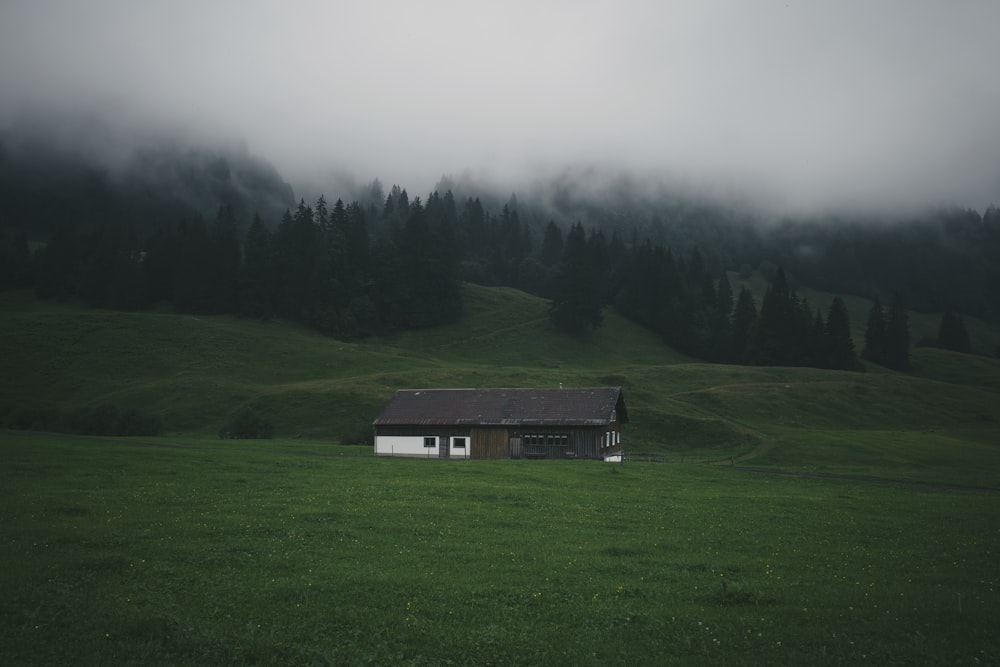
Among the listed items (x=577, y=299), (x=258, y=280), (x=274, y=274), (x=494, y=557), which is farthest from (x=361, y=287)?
(x=494, y=557)

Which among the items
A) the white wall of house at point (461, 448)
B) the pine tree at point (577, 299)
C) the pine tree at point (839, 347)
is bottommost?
the white wall of house at point (461, 448)

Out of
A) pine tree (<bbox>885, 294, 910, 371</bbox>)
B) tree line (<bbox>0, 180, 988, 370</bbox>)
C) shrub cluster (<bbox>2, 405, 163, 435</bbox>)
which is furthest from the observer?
Answer: pine tree (<bbox>885, 294, 910, 371</bbox>)

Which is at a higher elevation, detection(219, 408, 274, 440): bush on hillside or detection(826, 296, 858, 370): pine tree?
detection(826, 296, 858, 370): pine tree

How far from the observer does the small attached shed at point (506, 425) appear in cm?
5644

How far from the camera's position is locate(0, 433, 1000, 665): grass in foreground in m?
12.3

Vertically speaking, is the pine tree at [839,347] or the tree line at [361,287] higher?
the tree line at [361,287]

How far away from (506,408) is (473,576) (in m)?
42.7

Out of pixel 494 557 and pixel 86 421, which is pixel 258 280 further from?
pixel 494 557

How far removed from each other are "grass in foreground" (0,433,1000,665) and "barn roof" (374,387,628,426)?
2549cm

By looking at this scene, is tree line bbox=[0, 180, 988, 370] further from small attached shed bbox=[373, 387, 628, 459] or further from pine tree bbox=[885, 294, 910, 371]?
small attached shed bbox=[373, 387, 628, 459]

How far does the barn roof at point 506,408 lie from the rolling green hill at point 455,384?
21.2 ft

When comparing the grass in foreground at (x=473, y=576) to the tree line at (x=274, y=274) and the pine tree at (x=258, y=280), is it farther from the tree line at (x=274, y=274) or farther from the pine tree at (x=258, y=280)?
the tree line at (x=274, y=274)

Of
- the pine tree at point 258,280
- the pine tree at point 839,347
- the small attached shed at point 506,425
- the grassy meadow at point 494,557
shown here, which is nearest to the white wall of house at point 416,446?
the small attached shed at point 506,425

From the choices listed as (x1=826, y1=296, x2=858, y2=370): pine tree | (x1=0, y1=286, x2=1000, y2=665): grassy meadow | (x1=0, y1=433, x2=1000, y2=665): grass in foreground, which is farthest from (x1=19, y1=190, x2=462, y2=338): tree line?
(x1=0, y1=433, x2=1000, y2=665): grass in foreground
